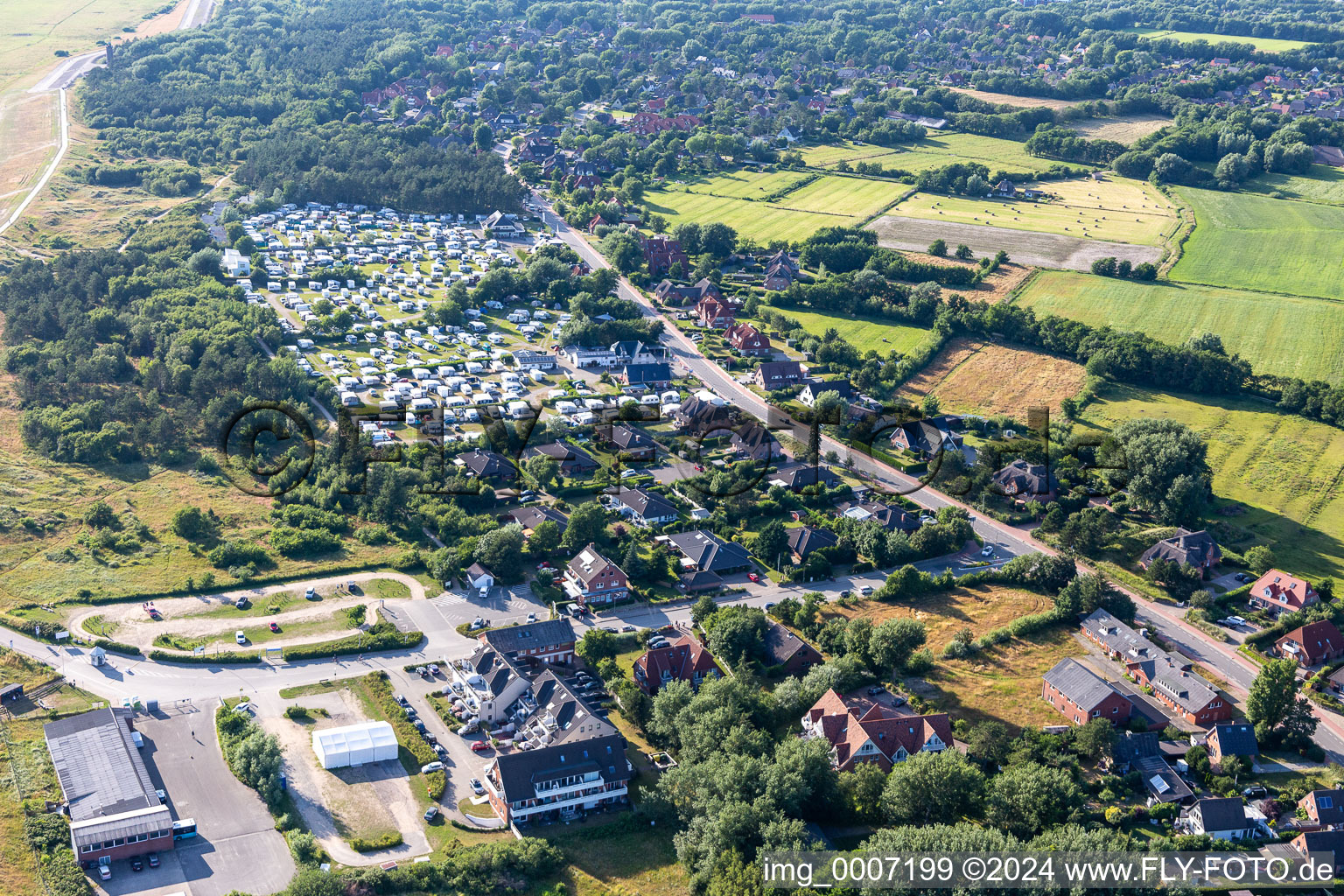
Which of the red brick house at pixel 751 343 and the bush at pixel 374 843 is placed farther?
the red brick house at pixel 751 343

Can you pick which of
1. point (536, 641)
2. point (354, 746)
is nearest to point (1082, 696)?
point (536, 641)

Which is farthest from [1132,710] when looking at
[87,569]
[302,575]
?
[87,569]

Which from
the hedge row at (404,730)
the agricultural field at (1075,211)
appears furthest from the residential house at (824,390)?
the agricultural field at (1075,211)

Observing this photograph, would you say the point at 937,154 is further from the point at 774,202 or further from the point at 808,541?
the point at 808,541

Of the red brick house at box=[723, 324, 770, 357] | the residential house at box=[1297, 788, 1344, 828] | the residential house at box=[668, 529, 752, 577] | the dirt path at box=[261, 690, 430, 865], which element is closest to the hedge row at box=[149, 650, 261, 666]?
the dirt path at box=[261, 690, 430, 865]

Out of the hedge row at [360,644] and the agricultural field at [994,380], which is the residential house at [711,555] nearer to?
the hedge row at [360,644]
